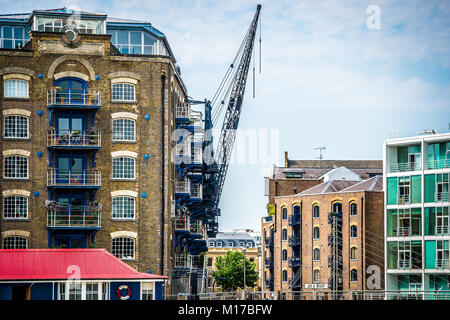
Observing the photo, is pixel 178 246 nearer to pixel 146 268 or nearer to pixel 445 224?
pixel 146 268

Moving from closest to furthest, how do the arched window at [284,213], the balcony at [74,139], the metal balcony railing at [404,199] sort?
1. the balcony at [74,139]
2. the metal balcony railing at [404,199]
3. the arched window at [284,213]

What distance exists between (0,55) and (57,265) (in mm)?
17046

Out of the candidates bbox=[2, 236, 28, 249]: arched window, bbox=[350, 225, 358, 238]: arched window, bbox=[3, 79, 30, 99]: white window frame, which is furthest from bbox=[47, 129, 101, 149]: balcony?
bbox=[350, 225, 358, 238]: arched window

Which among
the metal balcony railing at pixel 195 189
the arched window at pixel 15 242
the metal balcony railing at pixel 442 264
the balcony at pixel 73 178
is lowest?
the metal balcony railing at pixel 442 264

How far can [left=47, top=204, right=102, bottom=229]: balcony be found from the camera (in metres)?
54.4

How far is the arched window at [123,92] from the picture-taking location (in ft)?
185

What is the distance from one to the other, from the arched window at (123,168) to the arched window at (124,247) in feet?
14.5

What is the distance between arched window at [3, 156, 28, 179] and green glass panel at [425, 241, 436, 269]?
3178 centimetres

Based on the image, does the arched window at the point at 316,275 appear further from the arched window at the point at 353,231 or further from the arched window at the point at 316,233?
the arched window at the point at 353,231

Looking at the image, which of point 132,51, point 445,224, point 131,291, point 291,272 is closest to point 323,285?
point 291,272

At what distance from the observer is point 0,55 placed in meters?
55.8

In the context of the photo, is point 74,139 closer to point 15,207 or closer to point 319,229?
point 15,207

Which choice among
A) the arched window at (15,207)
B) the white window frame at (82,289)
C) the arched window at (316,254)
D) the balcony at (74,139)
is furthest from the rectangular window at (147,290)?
the arched window at (316,254)

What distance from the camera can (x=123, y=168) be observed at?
5622cm
